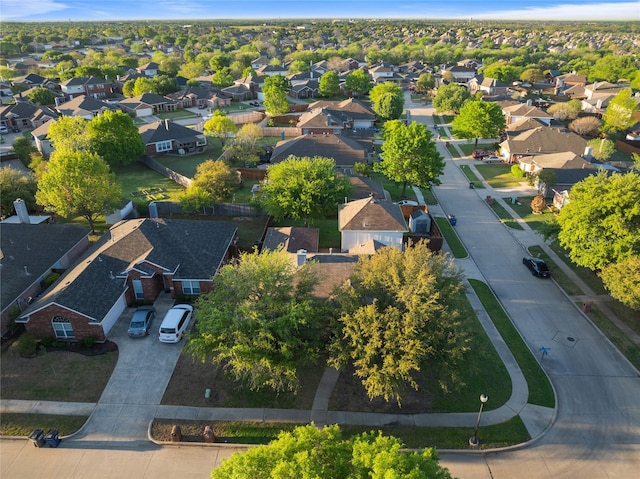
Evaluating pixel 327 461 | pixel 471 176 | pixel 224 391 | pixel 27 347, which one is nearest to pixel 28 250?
pixel 27 347

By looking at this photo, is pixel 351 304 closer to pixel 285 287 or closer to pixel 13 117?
pixel 285 287

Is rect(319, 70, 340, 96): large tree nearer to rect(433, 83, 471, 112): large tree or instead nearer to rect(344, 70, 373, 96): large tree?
rect(344, 70, 373, 96): large tree

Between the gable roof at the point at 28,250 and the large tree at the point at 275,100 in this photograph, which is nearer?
the gable roof at the point at 28,250

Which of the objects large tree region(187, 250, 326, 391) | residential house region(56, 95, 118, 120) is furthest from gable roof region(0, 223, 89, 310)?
residential house region(56, 95, 118, 120)

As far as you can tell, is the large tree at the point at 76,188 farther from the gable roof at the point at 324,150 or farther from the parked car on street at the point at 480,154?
the parked car on street at the point at 480,154

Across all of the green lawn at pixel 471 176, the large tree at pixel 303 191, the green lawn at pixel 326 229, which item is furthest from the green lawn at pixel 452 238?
the green lawn at pixel 471 176

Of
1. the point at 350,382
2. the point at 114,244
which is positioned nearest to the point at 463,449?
the point at 350,382
